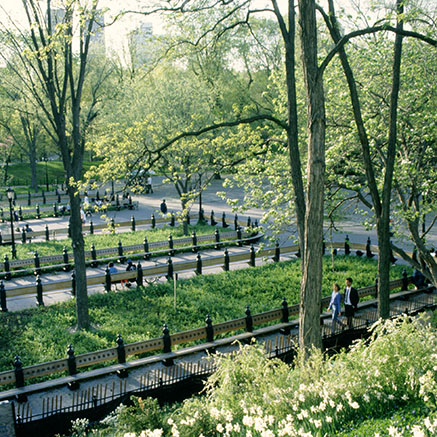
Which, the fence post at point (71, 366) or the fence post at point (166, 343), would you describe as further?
the fence post at point (166, 343)

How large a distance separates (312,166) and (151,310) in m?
7.67

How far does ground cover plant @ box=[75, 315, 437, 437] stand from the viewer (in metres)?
4.93

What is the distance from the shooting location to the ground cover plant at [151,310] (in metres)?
11.2

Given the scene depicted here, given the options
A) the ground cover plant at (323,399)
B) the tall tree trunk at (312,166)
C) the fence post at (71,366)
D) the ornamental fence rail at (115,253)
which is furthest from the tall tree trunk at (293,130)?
the ornamental fence rail at (115,253)

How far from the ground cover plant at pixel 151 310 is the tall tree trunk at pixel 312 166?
17.7ft

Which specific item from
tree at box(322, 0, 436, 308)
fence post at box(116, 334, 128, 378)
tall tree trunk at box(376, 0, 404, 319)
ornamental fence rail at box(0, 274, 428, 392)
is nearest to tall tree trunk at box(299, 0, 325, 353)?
tree at box(322, 0, 436, 308)

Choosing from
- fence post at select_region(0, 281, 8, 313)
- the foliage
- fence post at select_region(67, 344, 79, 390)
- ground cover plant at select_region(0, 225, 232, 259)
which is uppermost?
the foliage

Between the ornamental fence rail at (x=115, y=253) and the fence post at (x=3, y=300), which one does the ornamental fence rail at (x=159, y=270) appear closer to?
the fence post at (x=3, y=300)

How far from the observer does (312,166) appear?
7141 millimetres

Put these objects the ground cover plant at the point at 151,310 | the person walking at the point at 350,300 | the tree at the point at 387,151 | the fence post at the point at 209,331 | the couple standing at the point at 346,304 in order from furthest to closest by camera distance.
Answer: the person walking at the point at 350,300 < the couple standing at the point at 346,304 < the ground cover plant at the point at 151,310 < the fence post at the point at 209,331 < the tree at the point at 387,151

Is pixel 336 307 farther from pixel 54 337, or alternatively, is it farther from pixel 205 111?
pixel 205 111

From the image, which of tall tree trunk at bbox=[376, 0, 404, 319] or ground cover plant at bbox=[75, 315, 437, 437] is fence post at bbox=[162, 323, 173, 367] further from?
tall tree trunk at bbox=[376, 0, 404, 319]

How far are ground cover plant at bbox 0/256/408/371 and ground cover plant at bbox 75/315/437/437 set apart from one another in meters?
5.22

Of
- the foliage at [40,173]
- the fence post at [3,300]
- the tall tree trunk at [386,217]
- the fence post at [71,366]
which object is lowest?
the fence post at [71,366]
